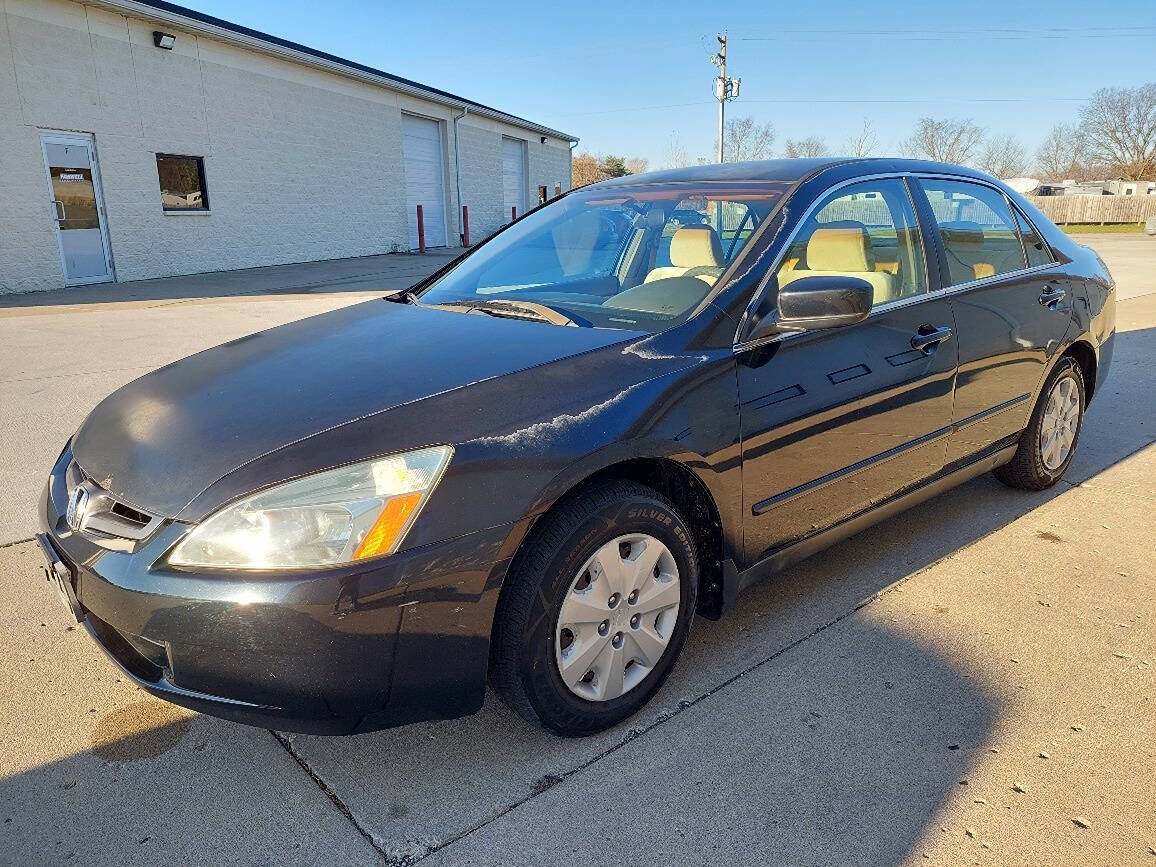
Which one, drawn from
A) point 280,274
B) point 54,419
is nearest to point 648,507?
point 54,419

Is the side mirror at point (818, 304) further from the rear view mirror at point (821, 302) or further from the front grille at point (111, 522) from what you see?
the front grille at point (111, 522)

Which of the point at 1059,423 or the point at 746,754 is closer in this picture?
the point at 746,754

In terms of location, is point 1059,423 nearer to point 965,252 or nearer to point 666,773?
point 965,252

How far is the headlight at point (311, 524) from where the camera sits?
1800mm

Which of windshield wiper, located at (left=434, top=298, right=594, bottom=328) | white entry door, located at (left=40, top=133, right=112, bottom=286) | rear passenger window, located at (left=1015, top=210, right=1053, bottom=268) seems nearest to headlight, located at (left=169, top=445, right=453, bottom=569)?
windshield wiper, located at (left=434, top=298, right=594, bottom=328)

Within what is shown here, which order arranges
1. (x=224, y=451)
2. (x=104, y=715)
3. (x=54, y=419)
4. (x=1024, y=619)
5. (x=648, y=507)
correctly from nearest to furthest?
(x=224, y=451)
(x=648, y=507)
(x=104, y=715)
(x=1024, y=619)
(x=54, y=419)

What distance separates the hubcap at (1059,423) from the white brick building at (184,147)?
13920 millimetres

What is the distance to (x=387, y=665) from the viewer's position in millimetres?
1854

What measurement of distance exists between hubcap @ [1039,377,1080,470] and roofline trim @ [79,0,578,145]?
14897 millimetres

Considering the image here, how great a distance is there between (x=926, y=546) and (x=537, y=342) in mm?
2107

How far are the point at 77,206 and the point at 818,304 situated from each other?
1444 centimetres

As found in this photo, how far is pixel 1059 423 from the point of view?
4098 mm

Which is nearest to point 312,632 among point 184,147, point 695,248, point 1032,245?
point 695,248

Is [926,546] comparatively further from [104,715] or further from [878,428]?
[104,715]
